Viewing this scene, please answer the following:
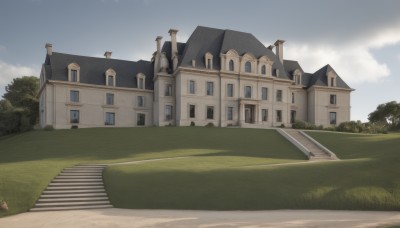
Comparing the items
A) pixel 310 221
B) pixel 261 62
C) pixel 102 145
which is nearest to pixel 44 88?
pixel 102 145

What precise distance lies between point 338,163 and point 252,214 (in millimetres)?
10278

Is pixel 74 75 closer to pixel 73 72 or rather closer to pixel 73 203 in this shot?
pixel 73 72

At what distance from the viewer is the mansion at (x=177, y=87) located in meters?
50.5

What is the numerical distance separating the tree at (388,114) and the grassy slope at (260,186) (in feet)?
249

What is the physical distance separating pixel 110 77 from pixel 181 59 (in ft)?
39.5

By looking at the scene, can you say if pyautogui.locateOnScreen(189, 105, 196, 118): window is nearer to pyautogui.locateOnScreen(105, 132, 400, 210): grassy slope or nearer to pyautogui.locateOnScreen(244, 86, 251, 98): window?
pyautogui.locateOnScreen(244, 86, 251, 98): window

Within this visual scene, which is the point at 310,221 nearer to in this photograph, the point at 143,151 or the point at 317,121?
the point at 143,151

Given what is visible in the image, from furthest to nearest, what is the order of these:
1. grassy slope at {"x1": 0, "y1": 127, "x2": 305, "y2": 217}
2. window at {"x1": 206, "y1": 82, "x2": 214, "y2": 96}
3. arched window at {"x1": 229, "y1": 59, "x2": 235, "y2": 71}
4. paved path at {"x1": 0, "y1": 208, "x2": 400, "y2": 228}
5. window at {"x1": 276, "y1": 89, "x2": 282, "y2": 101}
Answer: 1. window at {"x1": 276, "y1": 89, "x2": 282, "y2": 101}
2. arched window at {"x1": 229, "y1": 59, "x2": 235, "y2": 71}
3. window at {"x1": 206, "y1": 82, "x2": 214, "y2": 96}
4. grassy slope at {"x1": 0, "y1": 127, "x2": 305, "y2": 217}
5. paved path at {"x1": 0, "y1": 208, "x2": 400, "y2": 228}

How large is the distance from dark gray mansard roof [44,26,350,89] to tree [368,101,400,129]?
40493 millimetres

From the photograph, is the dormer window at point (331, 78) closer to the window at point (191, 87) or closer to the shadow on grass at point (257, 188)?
the window at point (191, 87)

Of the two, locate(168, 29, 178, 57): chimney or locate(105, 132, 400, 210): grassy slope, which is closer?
locate(105, 132, 400, 210): grassy slope

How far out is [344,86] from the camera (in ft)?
207

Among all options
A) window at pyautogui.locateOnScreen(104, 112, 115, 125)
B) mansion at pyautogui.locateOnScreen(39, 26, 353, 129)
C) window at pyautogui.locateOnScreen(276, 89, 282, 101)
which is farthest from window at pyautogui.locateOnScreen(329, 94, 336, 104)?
window at pyautogui.locateOnScreen(104, 112, 115, 125)

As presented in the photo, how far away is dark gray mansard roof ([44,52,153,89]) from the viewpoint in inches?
2006
